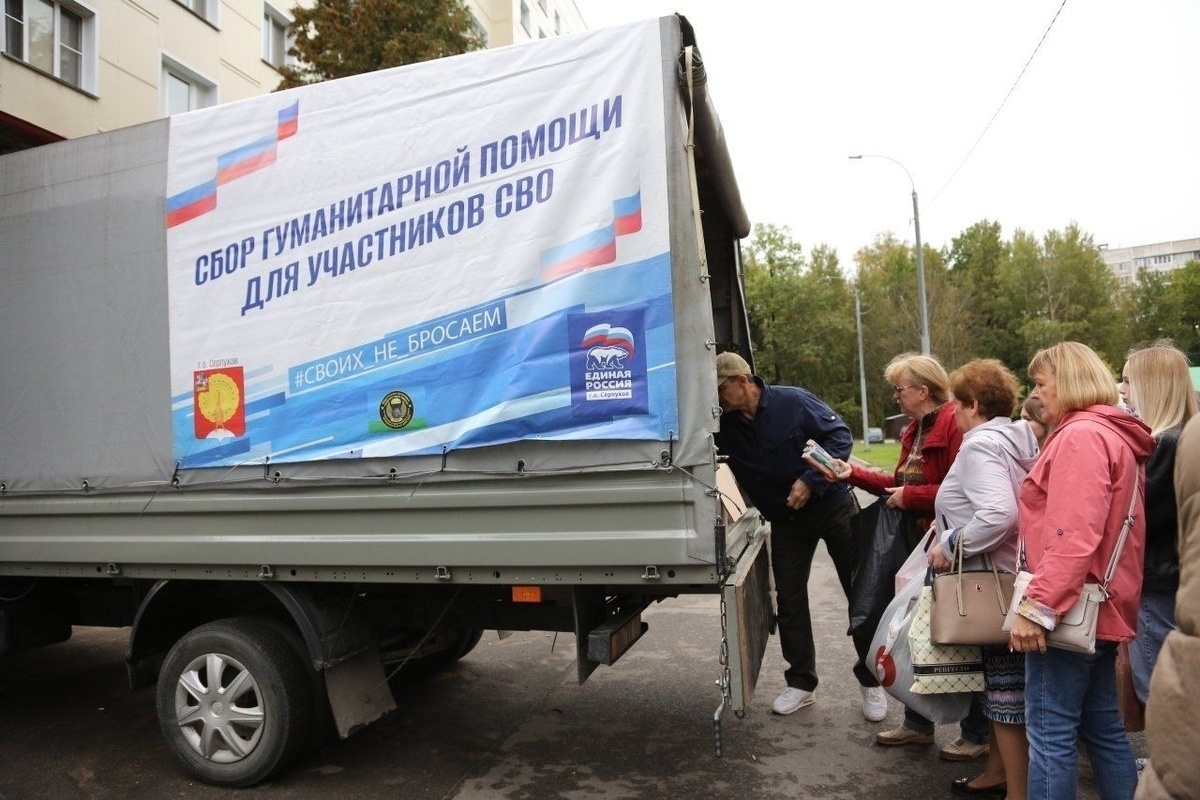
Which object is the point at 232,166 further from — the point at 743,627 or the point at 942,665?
the point at 942,665

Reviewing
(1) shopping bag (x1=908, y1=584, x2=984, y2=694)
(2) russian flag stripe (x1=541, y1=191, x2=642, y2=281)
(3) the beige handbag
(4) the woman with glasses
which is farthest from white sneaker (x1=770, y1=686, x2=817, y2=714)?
(2) russian flag stripe (x1=541, y1=191, x2=642, y2=281)

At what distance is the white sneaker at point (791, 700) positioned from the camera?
4609mm

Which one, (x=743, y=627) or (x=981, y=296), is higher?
(x=981, y=296)

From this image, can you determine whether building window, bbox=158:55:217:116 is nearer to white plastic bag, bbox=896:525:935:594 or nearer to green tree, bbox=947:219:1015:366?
white plastic bag, bbox=896:525:935:594

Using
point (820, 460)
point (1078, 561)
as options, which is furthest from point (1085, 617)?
point (820, 460)

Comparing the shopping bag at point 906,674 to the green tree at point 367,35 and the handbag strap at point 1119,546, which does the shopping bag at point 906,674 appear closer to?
the handbag strap at point 1119,546

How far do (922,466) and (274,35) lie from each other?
1836 cm

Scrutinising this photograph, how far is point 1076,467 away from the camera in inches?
108

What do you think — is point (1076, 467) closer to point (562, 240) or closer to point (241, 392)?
point (562, 240)

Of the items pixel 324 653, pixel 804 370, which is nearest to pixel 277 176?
pixel 324 653

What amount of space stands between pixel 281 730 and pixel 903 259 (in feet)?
191

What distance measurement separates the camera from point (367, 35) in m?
12.5

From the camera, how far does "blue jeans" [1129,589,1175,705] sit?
10.5ft

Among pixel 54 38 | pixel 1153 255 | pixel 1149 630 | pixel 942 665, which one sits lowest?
pixel 942 665
